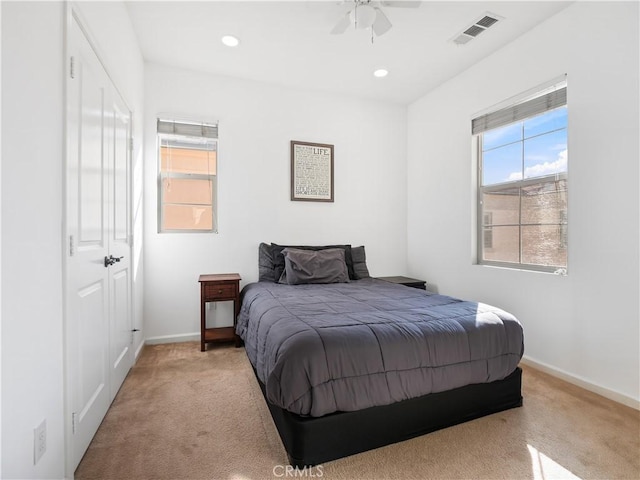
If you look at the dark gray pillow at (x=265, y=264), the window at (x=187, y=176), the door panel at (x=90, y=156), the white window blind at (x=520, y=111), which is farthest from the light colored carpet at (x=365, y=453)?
the white window blind at (x=520, y=111)

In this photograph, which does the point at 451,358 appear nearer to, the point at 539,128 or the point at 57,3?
the point at 539,128

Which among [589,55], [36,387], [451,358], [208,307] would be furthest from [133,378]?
[589,55]

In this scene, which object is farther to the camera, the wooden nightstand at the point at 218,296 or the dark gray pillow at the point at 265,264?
the dark gray pillow at the point at 265,264

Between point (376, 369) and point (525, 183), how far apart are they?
2352 millimetres

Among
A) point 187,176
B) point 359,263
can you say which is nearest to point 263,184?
point 187,176

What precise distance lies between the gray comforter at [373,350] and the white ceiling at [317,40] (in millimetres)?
2243

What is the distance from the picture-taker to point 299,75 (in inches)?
138

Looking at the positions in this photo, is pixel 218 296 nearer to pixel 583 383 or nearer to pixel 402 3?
pixel 402 3

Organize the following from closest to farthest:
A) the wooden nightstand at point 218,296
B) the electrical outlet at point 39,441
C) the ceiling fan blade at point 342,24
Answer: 1. the electrical outlet at point 39,441
2. the ceiling fan blade at point 342,24
3. the wooden nightstand at point 218,296

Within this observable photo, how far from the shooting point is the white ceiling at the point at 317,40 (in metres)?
2.47

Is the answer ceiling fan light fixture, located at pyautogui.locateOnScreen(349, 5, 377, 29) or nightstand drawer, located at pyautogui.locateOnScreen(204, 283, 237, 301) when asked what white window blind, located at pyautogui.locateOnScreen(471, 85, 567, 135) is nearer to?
ceiling fan light fixture, located at pyautogui.locateOnScreen(349, 5, 377, 29)

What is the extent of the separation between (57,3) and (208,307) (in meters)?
2.72

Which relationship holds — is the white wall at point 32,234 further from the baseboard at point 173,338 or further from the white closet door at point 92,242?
the baseboard at point 173,338

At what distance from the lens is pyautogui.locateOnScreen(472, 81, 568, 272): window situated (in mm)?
2619
